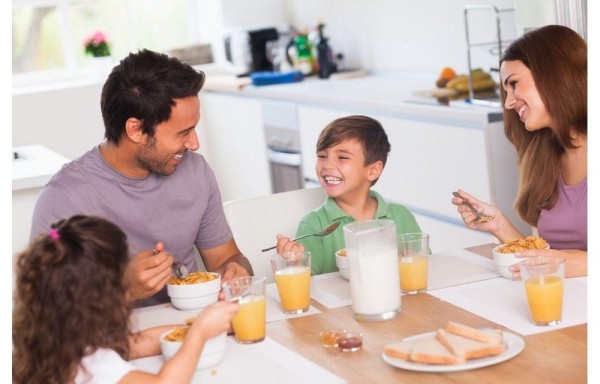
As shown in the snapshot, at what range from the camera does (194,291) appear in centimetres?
193

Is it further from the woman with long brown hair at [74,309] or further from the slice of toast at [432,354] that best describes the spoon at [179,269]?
the slice of toast at [432,354]

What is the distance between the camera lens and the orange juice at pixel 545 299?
1621 mm

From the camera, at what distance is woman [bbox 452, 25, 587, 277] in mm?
2201

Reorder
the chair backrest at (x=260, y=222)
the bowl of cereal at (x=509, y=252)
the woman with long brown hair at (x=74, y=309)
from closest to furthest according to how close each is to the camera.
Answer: the woman with long brown hair at (x=74, y=309) → the bowl of cereal at (x=509, y=252) → the chair backrest at (x=260, y=222)

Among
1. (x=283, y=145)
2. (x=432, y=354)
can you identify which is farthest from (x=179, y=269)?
(x=283, y=145)

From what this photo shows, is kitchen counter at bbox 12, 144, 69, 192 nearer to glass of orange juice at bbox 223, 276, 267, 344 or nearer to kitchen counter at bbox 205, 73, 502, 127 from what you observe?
kitchen counter at bbox 205, 73, 502, 127

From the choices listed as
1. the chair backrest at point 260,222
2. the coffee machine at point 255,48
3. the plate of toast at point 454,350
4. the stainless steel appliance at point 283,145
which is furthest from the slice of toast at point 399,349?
the coffee machine at point 255,48

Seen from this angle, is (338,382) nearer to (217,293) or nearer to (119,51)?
(217,293)

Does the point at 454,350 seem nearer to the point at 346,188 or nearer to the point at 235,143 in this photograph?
the point at 346,188

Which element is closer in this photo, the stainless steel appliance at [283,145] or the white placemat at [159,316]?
the white placemat at [159,316]

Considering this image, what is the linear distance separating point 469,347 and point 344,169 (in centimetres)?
100

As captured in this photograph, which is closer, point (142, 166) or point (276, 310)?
point (276, 310)

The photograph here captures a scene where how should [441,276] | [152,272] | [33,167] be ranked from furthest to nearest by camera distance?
[33,167] → [441,276] → [152,272]

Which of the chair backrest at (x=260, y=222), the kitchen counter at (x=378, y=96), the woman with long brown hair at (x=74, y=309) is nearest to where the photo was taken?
the woman with long brown hair at (x=74, y=309)
